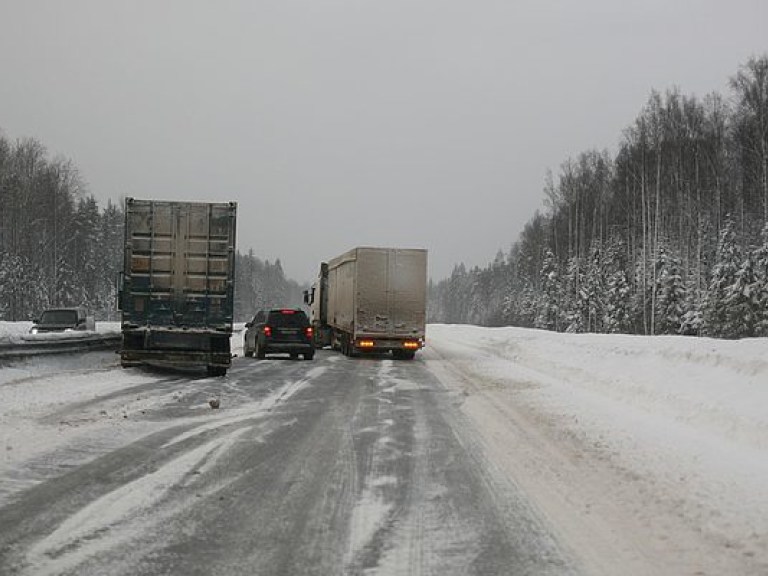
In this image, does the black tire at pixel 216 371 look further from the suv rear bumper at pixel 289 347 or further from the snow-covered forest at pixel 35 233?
the snow-covered forest at pixel 35 233

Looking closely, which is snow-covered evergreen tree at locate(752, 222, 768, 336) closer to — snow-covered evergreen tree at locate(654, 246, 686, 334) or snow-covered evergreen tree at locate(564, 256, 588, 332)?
snow-covered evergreen tree at locate(654, 246, 686, 334)

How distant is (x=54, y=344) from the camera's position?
1645cm

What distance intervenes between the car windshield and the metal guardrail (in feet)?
31.4

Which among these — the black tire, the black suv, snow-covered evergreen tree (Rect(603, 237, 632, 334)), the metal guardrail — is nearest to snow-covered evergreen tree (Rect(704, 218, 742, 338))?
snow-covered evergreen tree (Rect(603, 237, 632, 334))

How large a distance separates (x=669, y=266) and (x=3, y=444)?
4331 centimetres

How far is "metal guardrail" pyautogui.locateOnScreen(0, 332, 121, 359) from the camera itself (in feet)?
48.6

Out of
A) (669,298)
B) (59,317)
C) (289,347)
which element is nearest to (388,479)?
(289,347)

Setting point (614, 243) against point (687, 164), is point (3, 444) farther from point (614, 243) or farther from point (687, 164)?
point (614, 243)

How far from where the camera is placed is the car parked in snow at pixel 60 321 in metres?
28.1

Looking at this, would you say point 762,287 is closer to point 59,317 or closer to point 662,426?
point 662,426

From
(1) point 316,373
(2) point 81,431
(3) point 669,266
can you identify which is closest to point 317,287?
(1) point 316,373

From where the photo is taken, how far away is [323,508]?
222 inches

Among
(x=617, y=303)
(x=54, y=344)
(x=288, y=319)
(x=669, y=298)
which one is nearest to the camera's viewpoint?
(x=54, y=344)

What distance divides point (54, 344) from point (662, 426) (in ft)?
43.5
